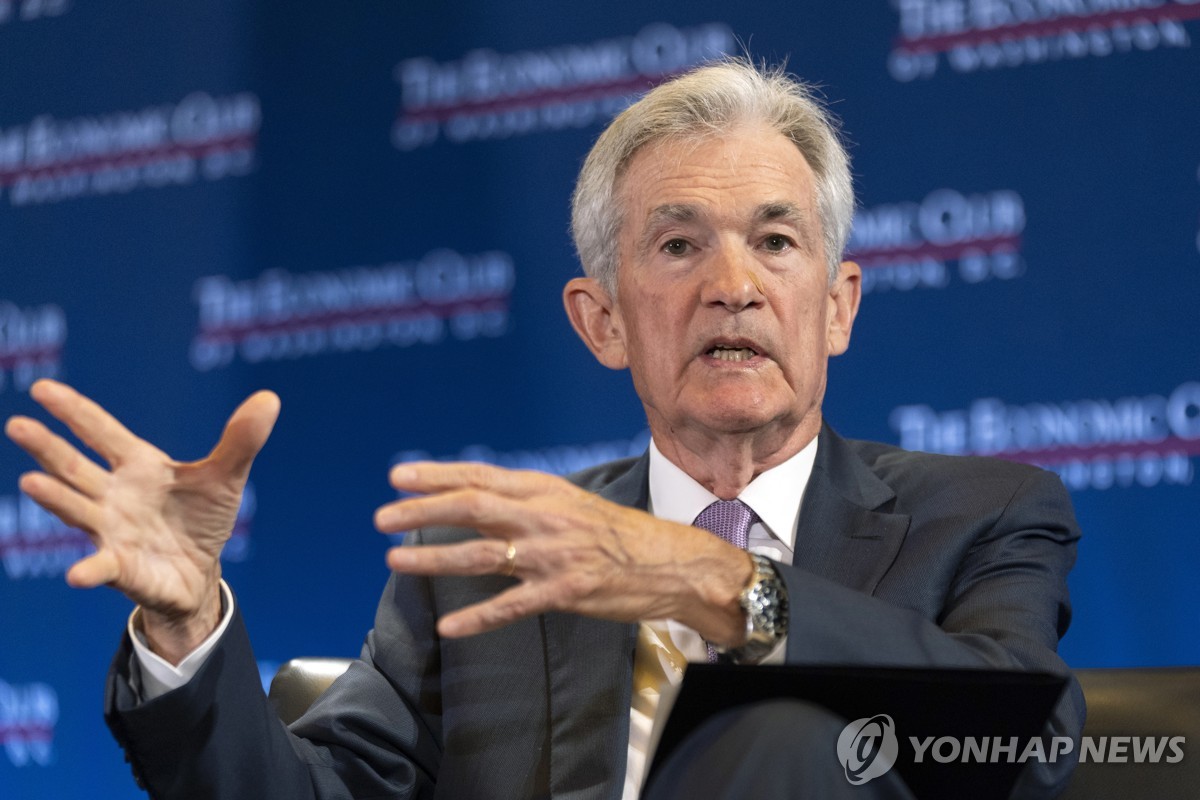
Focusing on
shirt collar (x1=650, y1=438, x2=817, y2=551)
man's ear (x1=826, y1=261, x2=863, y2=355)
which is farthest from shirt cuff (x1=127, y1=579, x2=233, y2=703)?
man's ear (x1=826, y1=261, x2=863, y2=355)

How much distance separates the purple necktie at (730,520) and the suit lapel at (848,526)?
0.08 meters

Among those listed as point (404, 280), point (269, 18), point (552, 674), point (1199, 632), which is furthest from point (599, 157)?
point (269, 18)

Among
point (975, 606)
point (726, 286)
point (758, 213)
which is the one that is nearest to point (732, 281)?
point (726, 286)

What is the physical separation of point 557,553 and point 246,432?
31cm

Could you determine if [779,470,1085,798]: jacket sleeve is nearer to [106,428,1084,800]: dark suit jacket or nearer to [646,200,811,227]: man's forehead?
[106,428,1084,800]: dark suit jacket

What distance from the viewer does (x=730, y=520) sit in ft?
6.03

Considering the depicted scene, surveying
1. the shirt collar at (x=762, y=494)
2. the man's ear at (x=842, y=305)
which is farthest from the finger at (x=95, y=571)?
the man's ear at (x=842, y=305)

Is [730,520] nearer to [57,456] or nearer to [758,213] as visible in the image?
[758,213]

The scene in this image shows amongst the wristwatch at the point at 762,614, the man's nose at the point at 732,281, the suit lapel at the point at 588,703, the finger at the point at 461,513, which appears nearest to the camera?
the finger at the point at 461,513

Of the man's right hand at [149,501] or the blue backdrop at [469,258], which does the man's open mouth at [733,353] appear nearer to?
the man's right hand at [149,501]

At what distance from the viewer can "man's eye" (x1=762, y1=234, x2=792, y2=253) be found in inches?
74.2

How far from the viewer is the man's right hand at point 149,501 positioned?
121 cm

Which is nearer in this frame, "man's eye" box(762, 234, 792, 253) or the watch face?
the watch face

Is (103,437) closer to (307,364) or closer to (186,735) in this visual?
(186,735)
